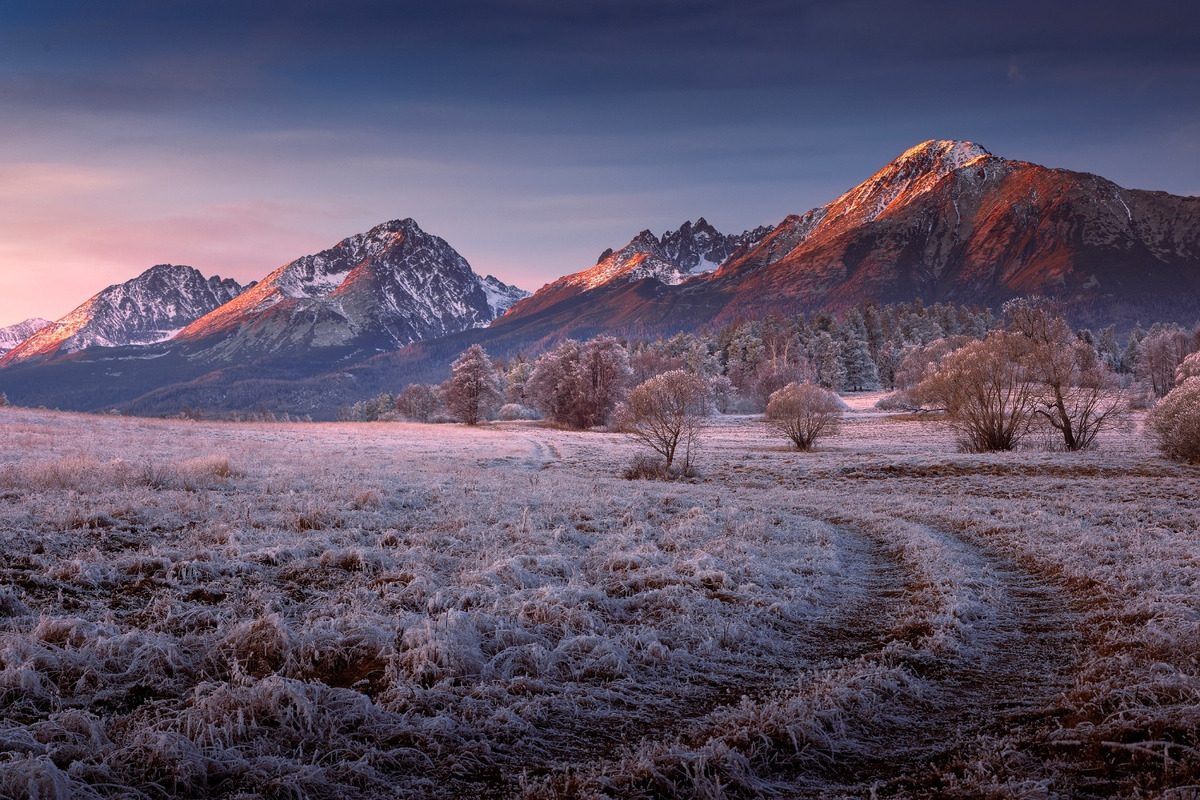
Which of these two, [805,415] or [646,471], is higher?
[805,415]

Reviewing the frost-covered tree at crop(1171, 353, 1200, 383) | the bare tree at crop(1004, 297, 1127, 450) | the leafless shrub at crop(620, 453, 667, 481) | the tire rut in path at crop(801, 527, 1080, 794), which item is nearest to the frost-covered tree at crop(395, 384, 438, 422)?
the leafless shrub at crop(620, 453, 667, 481)

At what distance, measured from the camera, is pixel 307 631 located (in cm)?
714

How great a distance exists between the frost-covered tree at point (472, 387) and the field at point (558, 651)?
67292 mm

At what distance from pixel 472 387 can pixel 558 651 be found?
7721cm

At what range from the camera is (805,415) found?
162 feet

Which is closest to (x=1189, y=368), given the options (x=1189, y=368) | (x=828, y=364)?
(x=1189, y=368)

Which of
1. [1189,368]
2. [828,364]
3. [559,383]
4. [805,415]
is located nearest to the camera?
[805,415]

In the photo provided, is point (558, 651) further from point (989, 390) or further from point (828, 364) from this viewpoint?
point (828, 364)

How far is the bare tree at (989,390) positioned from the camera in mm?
37750

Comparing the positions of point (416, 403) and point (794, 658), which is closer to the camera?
point (794, 658)

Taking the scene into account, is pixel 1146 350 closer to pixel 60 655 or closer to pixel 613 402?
pixel 613 402

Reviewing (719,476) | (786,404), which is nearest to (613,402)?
(786,404)

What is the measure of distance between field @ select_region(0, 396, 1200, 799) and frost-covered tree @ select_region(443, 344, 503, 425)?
221ft

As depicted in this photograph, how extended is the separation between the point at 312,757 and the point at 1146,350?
141019 mm
